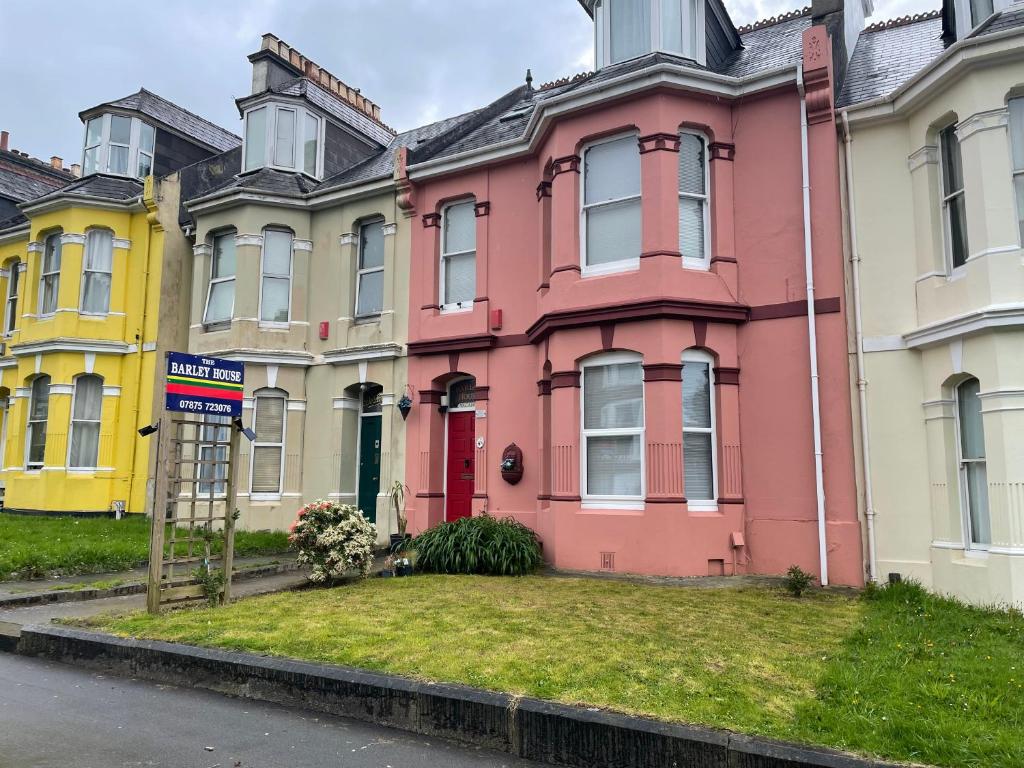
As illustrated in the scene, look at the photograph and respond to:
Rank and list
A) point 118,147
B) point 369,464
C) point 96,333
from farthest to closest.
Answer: point 118,147 → point 96,333 → point 369,464

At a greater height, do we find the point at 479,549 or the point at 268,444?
the point at 268,444

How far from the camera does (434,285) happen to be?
14.4m

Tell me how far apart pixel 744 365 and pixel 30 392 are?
56.3 ft

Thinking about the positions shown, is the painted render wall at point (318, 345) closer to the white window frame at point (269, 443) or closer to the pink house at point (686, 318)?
the white window frame at point (269, 443)

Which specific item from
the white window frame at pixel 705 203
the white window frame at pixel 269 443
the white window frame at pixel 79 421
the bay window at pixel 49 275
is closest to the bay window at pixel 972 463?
the white window frame at pixel 705 203

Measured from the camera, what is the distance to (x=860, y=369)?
10.4 metres

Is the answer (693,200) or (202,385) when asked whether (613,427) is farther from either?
(202,385)

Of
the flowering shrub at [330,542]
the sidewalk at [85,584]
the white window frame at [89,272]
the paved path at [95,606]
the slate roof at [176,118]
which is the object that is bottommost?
the paved path at [95,606]

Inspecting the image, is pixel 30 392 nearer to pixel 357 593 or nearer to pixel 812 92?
pixel 357 593

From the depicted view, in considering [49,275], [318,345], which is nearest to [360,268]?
[318,345]

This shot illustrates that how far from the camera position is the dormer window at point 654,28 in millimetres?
12219

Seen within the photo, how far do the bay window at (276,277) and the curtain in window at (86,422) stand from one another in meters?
5.44

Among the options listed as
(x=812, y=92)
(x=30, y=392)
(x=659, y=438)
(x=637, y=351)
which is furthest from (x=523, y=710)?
(x=30, y=392)

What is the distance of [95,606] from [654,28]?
1163 cm
